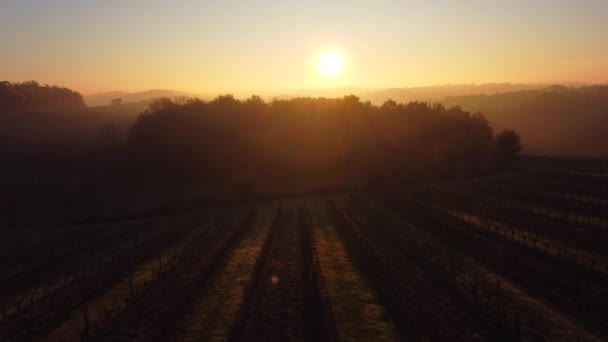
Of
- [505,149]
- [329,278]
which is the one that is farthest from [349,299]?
[505,149]

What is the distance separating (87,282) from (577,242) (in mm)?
25769

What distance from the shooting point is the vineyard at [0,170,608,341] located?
57.6 ft

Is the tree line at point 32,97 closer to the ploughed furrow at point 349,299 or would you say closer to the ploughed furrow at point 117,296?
the ploughed furrow at point 117,296

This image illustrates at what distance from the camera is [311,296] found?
69.2 feet

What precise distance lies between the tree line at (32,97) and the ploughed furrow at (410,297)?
135304mm

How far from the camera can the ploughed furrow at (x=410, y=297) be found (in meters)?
16.6

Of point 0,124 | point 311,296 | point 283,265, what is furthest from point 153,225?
point 0,124

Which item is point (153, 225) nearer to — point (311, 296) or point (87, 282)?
Result: point (87, 282)

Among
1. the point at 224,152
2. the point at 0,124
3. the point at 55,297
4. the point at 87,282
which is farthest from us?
the point at 0,124

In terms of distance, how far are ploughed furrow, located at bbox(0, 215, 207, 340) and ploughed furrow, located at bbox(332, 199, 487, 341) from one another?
12.3 metres

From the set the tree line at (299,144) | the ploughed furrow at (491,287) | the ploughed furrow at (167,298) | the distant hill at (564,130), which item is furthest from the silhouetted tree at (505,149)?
the ploughed furrow at (167,298)

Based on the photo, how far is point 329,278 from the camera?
24.0 metres

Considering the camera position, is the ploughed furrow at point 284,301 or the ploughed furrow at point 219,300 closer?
the ploughed furrow at point 284,301

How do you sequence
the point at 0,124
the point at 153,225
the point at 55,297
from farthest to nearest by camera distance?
the point at 0,124, the point at 153,225, the point at 55,297
